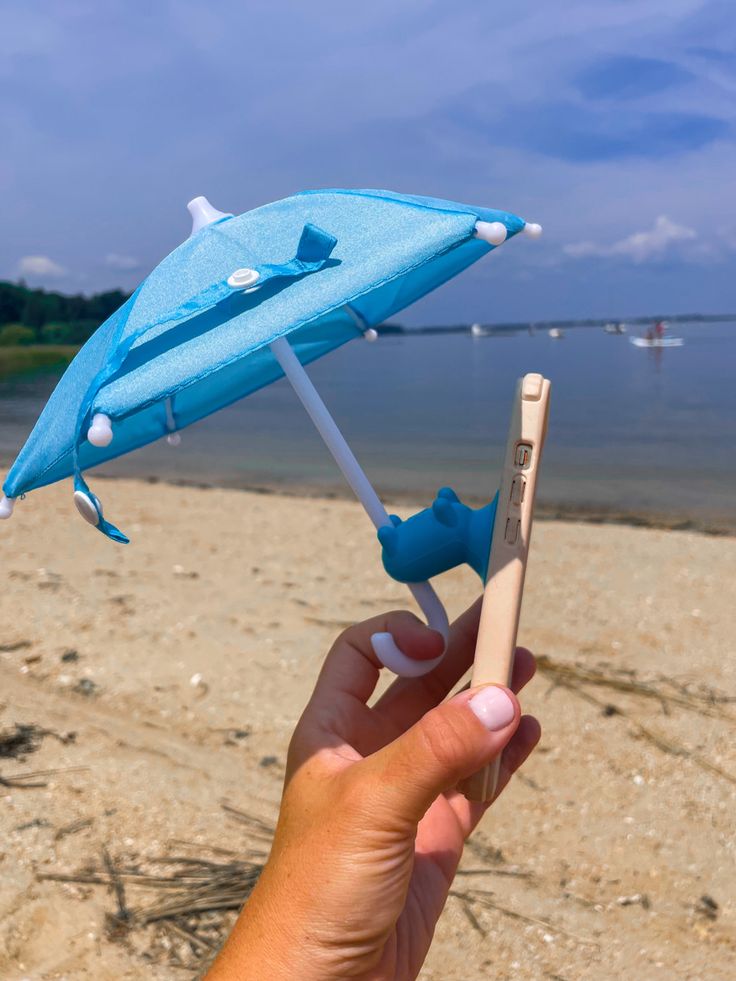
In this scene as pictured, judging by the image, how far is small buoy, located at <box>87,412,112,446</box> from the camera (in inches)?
55.2

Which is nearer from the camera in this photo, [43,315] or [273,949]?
[273,949]

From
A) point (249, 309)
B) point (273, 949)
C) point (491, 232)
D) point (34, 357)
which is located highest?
point (34, 357)

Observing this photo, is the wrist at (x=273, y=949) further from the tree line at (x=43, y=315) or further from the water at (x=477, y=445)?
the tree line at (x=43, y=315)

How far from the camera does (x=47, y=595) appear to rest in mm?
5613

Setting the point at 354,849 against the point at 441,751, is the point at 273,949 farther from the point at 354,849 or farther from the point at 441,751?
the point at 441,751

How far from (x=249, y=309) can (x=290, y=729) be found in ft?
9.74

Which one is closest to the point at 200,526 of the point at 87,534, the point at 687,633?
the point at 87,534

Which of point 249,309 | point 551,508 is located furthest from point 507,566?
point 551,508

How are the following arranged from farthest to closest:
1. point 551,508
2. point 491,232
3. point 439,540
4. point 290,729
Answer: point 551,508 < point 290,729 < point 439,540 < point 491,232

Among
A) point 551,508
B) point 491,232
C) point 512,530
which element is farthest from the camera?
point 551,508

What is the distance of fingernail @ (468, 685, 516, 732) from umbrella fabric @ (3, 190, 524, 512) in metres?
0.75

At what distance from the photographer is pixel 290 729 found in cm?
415

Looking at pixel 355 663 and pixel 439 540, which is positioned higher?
pixel 439 540

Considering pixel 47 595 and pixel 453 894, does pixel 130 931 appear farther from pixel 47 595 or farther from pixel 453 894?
pixel 47 595
